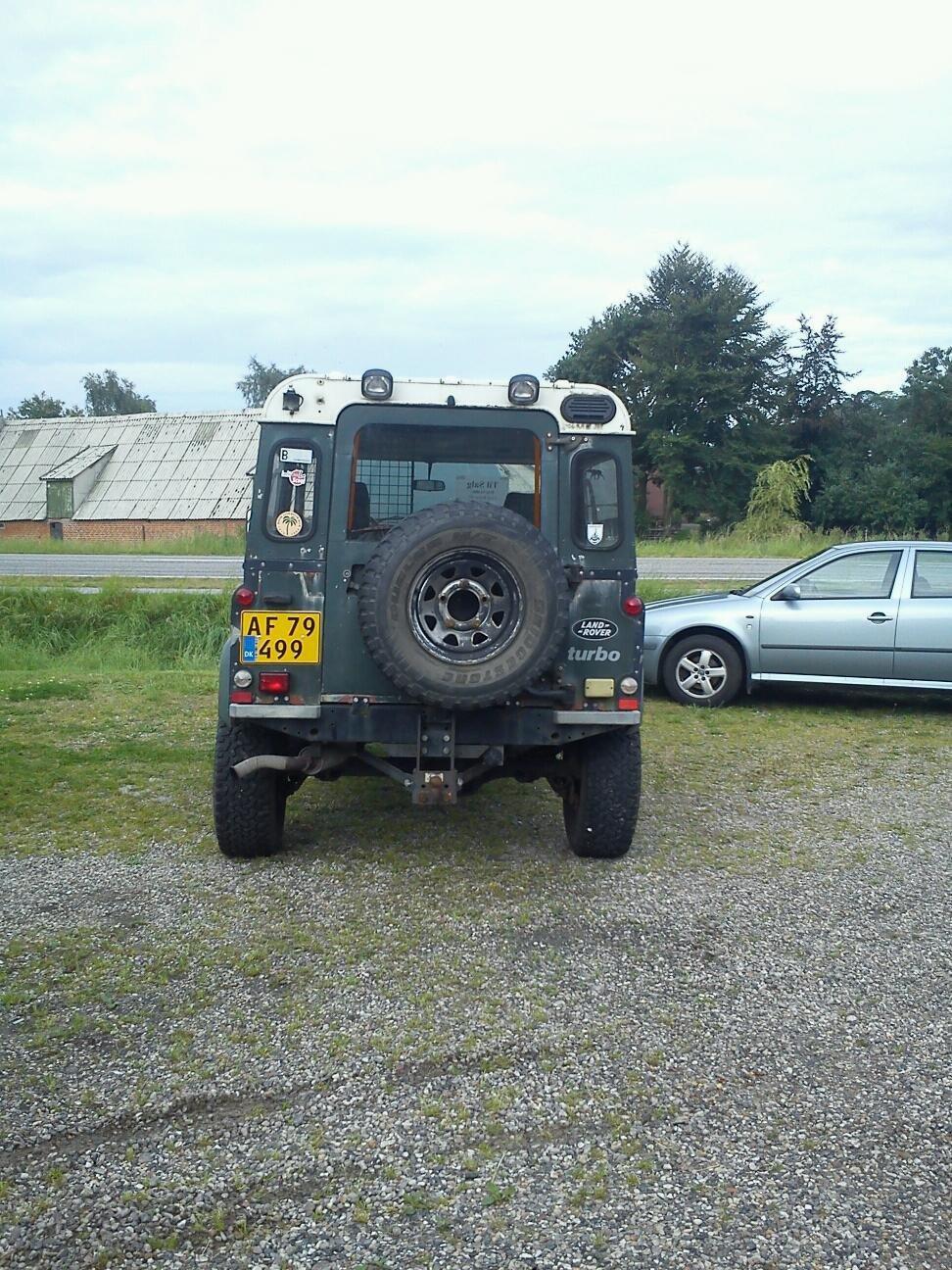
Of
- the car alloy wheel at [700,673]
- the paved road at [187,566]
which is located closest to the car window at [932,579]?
the car alloy wheel at [700,673]

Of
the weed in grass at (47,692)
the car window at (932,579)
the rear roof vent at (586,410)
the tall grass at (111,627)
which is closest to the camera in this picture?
the rear roof vent at (586,410)

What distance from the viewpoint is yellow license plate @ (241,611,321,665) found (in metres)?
5.37

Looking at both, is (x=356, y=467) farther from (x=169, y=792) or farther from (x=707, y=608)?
(x=707, y=608)

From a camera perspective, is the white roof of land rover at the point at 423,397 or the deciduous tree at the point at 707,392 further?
the deciduous tree at the point at 707,392

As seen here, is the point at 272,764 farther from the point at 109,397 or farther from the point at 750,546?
the point at 109,397

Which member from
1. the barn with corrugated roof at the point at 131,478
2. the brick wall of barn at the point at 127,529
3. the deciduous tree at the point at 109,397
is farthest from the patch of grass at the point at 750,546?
the deciduous tree at the point at 109,397

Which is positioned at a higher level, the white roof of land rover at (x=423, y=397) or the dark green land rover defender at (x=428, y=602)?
the white roof of land rover at (x=423, y=397)

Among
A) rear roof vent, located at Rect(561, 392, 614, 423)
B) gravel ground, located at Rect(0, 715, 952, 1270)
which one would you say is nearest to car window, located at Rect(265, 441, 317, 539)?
rear roof vent, located at Rect(561, 392, 614, 423)

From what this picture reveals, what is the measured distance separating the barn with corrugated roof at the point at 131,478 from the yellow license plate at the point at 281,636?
3392cm

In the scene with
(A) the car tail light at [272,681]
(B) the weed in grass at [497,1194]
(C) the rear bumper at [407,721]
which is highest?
(A) the car tail light at [272,681]

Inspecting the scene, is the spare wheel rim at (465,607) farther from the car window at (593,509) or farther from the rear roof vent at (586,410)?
the rear roof vent at (586,410)

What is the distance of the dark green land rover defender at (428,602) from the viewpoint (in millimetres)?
5367

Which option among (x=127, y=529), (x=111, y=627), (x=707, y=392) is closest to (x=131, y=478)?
(x=127, y=529)

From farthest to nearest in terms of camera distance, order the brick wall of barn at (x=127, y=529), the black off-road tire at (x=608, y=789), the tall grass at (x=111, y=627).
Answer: the brick wall of barn at (x=127, y=529) < the tall grass at (x=111, y=627) < the black off-road tire at (x=608, y=789)
